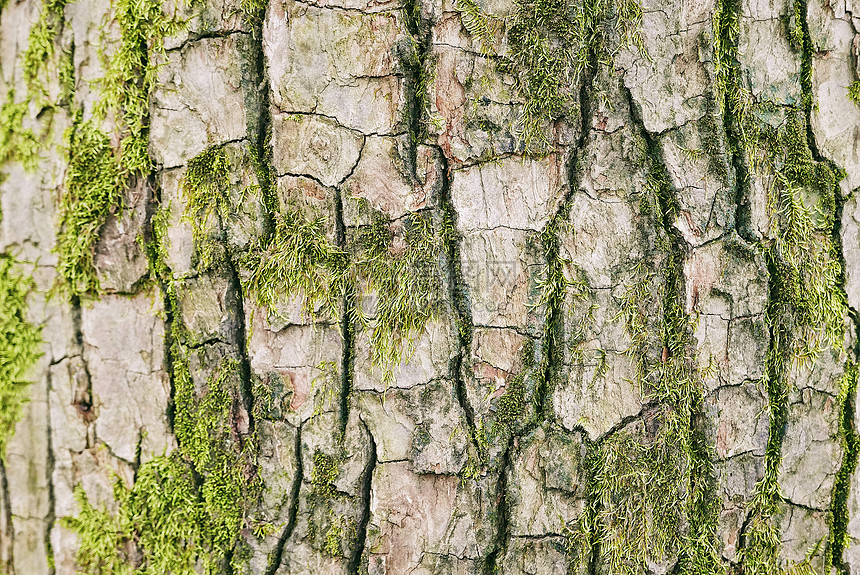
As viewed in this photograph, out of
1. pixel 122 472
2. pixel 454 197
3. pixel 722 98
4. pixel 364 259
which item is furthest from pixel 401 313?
pixel 722 98

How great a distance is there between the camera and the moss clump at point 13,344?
1387mm

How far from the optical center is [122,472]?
1360 millimetres

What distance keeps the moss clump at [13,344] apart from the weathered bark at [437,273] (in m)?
0.04

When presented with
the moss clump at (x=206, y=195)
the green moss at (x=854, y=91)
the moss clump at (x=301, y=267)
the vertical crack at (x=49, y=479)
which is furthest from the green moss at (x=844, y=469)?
the vertical crack at (x=49, y=479)

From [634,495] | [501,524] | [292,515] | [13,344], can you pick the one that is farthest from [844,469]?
[13,344]

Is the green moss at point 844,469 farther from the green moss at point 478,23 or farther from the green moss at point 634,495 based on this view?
the green moss at point 478,23

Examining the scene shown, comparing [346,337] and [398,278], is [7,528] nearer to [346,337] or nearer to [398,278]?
[346,337]

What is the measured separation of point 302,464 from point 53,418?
0.66 meters

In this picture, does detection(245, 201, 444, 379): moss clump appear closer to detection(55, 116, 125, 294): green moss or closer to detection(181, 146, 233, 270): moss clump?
detection(181, 146, 233, 270): moss clump

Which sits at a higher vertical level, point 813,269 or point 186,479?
point 813,269

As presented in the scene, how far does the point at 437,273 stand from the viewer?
130 centimetres

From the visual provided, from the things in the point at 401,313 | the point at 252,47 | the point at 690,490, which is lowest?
the point at 690,490

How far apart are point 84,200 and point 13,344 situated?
42 cm

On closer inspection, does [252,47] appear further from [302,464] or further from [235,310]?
[302,464]
